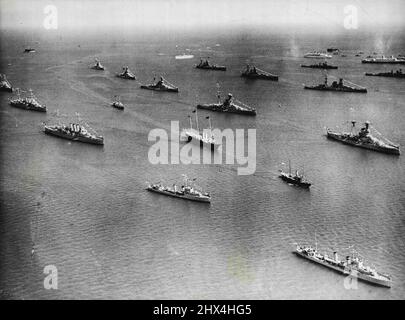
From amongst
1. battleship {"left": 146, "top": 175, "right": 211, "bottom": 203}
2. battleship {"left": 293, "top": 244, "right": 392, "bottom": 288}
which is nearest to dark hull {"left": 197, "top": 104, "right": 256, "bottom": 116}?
battleship {"left": 146, "top": 175, "right": 211, "bottom": 203}

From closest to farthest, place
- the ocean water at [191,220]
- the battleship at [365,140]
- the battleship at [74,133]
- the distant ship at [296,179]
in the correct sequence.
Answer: the ocean water at [191,220], the distant ship at [296,179], the battleship at [365,140], the battleship at [74,133]

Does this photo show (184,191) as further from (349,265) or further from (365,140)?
(365,140)

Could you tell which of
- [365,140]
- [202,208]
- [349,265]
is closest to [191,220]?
[202,208]

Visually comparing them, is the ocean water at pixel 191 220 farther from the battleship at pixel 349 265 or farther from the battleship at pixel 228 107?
the battleship at pixel 228 107

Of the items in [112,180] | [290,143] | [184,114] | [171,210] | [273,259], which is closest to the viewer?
[273,259]

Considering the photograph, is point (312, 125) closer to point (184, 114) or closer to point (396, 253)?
point (184, 114)

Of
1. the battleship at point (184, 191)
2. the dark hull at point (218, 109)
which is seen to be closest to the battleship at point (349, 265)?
the battleship at point (184, 191)

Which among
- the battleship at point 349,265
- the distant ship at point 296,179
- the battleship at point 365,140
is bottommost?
the battleship at point 349,265
